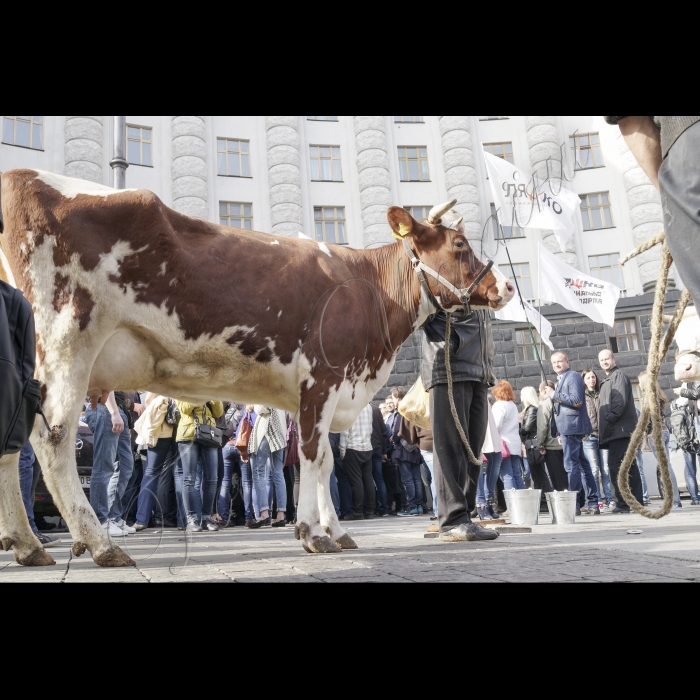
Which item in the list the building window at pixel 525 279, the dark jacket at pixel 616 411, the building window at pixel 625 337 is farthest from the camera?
the building window at pixel 525 279

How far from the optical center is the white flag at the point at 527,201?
13.9 meters

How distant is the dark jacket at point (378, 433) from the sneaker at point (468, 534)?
7.78m

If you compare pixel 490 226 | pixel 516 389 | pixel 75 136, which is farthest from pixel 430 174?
pixel 75 136

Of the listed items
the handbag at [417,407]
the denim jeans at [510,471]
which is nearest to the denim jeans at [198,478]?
the handbag at [417,407]

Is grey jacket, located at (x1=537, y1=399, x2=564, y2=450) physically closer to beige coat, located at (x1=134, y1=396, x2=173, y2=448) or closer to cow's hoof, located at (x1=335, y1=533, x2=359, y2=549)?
beige coat, located at (x1=134, y1=396, x2=173, y2=448)

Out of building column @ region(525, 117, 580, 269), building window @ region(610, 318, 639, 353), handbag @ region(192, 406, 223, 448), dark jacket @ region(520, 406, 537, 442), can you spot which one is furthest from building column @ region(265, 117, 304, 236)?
handbag @ region(192, 406, 223, 448)

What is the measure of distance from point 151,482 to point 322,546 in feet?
3.69

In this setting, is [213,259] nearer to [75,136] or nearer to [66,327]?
[66,327]

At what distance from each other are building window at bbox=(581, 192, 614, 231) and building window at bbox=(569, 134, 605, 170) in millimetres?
1359

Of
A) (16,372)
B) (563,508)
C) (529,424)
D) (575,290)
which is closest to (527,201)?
(575,290)

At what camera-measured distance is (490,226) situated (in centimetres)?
2866

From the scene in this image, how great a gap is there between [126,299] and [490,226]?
26.0 m

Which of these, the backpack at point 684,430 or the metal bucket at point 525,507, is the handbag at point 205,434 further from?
the backpack at point 684,430

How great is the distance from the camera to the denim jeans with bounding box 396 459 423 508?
12961mm
